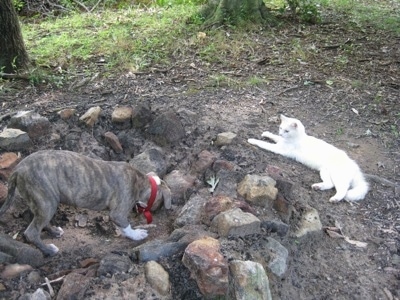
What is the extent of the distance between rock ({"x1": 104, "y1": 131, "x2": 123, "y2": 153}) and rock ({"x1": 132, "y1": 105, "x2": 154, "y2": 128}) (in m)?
0.33

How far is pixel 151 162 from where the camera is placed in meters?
5.08

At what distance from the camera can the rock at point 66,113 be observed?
5.60 m

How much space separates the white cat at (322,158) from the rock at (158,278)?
7.25 feet

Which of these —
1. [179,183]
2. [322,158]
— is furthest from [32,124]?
[322,158]

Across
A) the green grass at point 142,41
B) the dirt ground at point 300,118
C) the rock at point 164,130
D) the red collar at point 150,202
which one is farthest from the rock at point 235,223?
the green grass at point 142,41

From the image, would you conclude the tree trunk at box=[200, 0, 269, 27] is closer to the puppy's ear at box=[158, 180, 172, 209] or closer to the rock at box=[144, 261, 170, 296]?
the puppy's ear at box=[158, 180, 172, 209]

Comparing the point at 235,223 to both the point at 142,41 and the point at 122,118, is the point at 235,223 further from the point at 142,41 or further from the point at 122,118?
the point at 142,41

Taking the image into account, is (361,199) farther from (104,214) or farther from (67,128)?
(67,128)

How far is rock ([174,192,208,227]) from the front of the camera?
4320mm

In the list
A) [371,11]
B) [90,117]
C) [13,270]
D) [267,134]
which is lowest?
[371,11]

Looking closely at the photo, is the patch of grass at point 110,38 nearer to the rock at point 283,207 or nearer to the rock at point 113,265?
the rock at point 283,207

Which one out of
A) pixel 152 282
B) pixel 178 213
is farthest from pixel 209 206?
pixel 152 282

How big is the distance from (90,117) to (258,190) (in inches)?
83.7

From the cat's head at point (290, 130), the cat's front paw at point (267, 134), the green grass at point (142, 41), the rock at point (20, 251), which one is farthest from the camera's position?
the green grass at point (142, 41)
